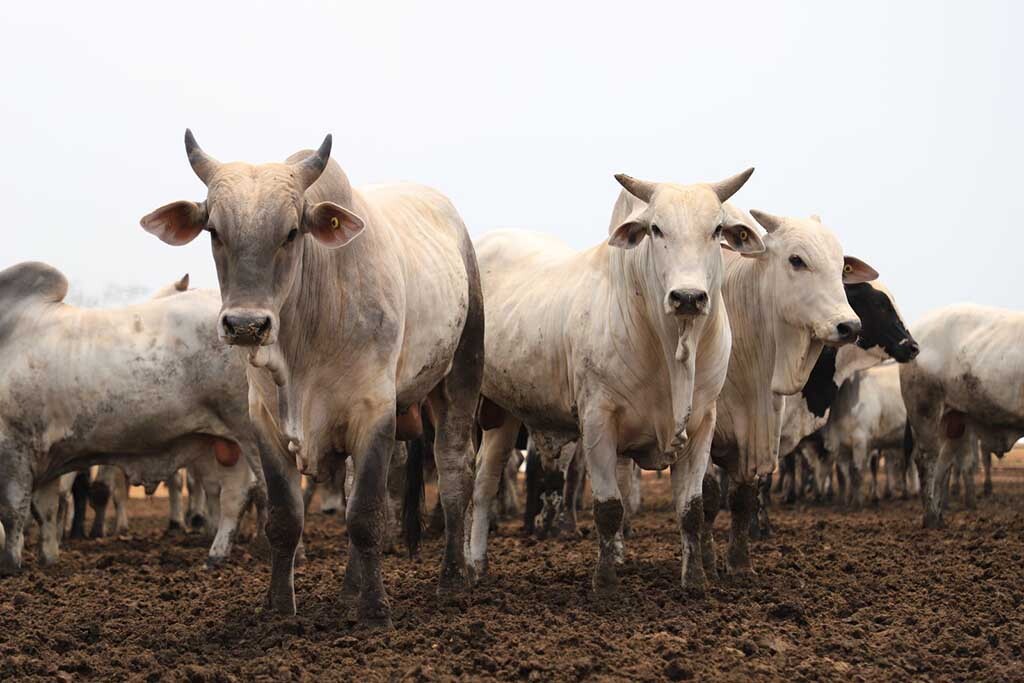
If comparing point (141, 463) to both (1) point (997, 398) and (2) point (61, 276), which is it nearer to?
(2) point (61, 276)

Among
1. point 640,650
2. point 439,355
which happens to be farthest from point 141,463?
point 640,650

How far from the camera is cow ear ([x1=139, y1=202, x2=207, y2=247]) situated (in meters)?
6.78

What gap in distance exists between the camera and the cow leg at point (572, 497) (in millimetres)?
13164

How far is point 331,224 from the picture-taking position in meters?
6.74

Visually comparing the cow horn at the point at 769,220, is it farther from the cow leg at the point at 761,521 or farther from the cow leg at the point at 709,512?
the cow leg at the point at 761,521

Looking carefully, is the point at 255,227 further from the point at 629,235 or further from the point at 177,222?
the point at 629,235

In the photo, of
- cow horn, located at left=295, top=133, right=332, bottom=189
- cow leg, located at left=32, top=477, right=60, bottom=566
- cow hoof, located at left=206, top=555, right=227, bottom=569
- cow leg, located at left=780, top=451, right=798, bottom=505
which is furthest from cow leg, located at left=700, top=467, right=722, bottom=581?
cow leg, located at left=780, top=451, right=798, bottom=505

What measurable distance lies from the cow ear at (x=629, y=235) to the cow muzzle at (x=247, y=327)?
254cm

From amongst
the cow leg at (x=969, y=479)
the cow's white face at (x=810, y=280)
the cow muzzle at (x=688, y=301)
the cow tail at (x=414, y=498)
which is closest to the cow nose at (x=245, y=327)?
the cow muzzle at (x=688, y=301)

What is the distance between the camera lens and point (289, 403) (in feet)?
22.4

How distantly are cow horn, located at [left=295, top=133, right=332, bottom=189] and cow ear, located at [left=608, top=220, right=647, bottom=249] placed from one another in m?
1.98

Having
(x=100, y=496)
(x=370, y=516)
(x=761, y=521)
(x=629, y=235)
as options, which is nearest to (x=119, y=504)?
(x=100, y=496)

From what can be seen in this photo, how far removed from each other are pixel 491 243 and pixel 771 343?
2.49 meters

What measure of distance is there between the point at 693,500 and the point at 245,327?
3192 millimetres
